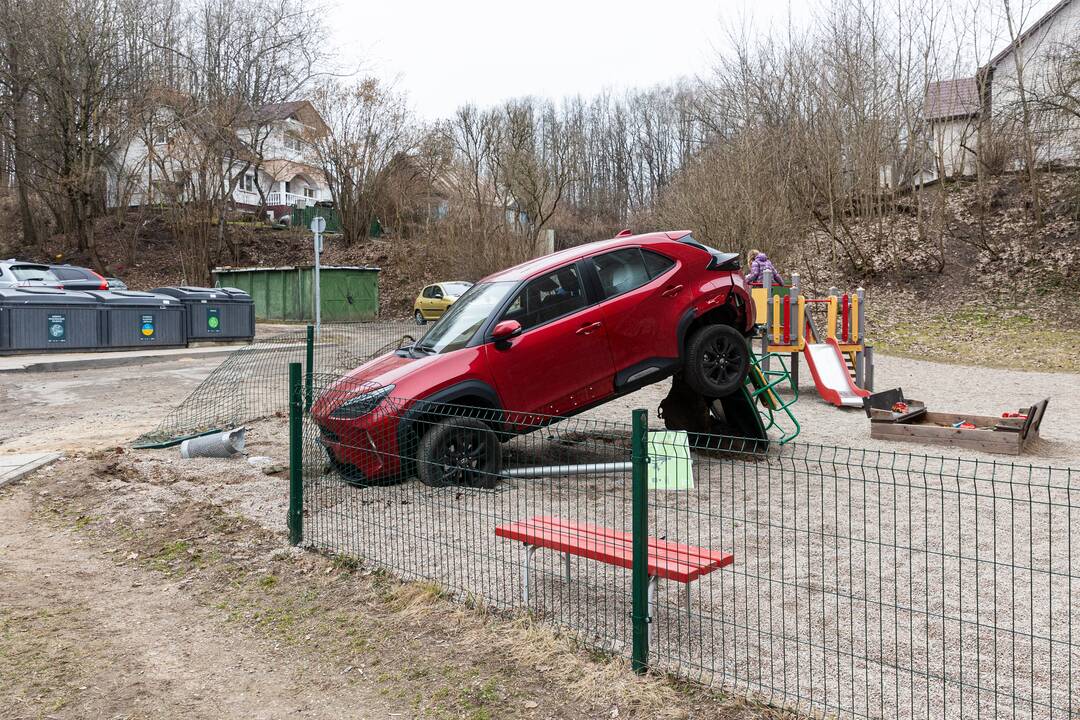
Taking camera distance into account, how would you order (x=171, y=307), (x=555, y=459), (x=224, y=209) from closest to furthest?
(x=555, y=459)
(x=171, y=307)
(x=224, y=209)

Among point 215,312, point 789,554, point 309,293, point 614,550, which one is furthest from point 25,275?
point 614,550

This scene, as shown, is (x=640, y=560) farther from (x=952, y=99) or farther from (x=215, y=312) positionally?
(x=952, y=99)

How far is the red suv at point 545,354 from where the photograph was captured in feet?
22.7

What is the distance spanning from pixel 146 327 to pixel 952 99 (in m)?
26.0

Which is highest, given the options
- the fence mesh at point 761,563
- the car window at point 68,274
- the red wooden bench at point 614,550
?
the car window at point 68,274

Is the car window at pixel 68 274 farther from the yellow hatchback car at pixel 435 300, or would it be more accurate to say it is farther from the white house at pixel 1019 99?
the white house at pixel 1019 99

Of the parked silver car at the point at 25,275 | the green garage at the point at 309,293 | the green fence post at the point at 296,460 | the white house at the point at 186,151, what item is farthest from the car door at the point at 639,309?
the white house at the point at 186,151

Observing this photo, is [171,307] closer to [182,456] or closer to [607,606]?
[182,456]

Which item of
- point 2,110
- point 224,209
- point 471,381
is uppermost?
point 2,110

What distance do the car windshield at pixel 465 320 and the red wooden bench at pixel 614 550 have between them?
2.81m

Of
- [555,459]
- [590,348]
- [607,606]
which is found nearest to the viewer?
[607,606]

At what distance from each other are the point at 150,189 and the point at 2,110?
6631mm

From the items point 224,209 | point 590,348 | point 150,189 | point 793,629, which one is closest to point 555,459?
point 590,348

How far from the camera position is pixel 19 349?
1891 centimetres
